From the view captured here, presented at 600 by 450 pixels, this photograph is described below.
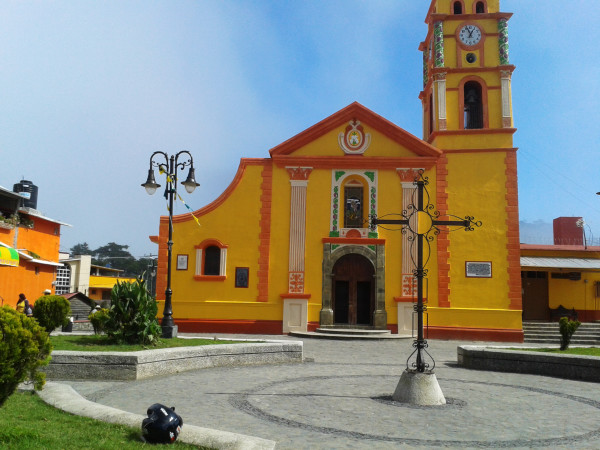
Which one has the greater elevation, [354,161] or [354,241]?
[354,161]

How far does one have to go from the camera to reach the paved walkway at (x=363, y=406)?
6125 millimetres

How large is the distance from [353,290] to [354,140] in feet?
20.2

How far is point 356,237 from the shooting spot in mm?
21078

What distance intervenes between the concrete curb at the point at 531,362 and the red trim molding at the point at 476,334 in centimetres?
729

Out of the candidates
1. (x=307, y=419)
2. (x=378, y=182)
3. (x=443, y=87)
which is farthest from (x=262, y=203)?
(x=307, y=419)

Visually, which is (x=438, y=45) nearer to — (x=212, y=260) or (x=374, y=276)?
(x=374, y=276)

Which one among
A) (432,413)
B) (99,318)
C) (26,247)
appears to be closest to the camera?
(432,413)

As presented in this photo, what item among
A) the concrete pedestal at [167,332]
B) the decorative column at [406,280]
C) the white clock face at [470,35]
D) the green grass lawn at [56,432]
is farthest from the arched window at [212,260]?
the green grass lawn at [56,432]

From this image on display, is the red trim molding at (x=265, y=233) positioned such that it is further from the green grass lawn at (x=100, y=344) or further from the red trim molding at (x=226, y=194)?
the green grass lawn at (x=100, y=344)

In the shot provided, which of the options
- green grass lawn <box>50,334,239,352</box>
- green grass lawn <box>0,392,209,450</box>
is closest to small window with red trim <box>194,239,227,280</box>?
green grass lawn <box>50,334,239,352</box>

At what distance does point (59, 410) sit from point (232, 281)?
1469 centimetres

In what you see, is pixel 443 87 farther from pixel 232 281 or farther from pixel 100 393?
pixel 100 393

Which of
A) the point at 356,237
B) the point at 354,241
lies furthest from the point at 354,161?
the point at 354,241

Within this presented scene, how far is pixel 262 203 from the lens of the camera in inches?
844
